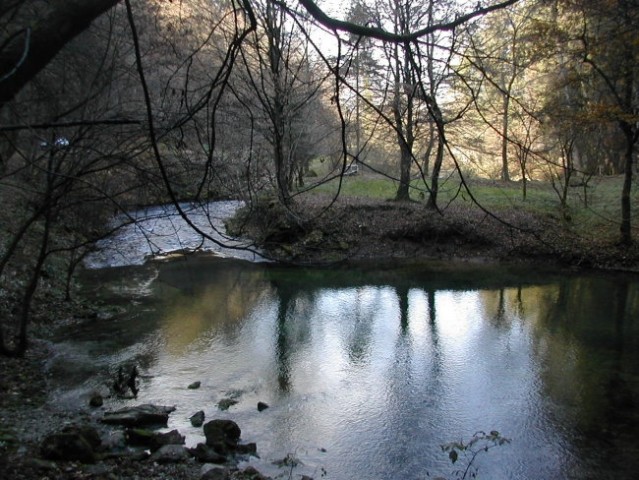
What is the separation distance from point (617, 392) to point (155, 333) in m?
7.88

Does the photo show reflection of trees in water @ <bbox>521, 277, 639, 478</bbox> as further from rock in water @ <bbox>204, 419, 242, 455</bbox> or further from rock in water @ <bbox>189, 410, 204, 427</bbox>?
rock in water @ <bbox>189, 410, 204, 427</bbox>

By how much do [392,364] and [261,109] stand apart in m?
5.98

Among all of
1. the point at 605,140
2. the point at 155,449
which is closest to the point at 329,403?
the point at 155,449

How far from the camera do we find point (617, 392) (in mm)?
7902

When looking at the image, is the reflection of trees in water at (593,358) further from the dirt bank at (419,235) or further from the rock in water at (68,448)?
the rock in water at (68,448)

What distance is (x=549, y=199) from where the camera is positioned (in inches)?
824

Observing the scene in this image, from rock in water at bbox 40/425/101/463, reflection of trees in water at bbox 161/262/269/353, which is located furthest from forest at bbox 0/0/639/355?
rock in water at bbox 40/425/101/463

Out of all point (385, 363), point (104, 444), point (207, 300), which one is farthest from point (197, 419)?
point (207, 300)

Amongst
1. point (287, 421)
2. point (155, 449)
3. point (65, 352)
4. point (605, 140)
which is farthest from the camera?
point (605, 140)

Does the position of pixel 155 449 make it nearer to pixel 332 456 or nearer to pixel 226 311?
pixel 332 456

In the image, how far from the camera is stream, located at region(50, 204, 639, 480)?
6301 millimetres

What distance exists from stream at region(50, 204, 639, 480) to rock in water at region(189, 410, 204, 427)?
92mm

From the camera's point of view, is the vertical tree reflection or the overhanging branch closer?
the overhanging branch

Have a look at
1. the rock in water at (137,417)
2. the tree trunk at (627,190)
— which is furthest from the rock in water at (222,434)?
the tree trunk at (627,190)
